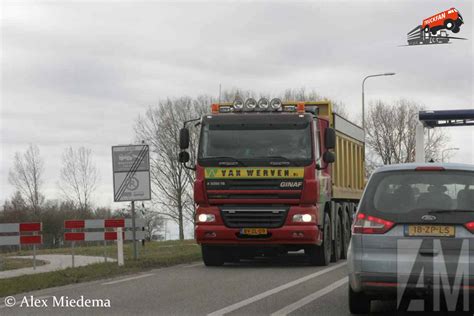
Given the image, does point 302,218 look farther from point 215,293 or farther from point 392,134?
point 392,134

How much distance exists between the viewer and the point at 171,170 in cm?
5600

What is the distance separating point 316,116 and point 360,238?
841 centimetres

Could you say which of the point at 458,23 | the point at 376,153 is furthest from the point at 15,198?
the point at 458,23

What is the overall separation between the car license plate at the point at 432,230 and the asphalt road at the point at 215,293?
1354 mm

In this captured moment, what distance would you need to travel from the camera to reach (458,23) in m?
44.9

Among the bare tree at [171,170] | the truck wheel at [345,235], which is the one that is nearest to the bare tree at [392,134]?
the bare tree at [171,170]

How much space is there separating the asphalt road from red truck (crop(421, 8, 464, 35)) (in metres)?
32.0

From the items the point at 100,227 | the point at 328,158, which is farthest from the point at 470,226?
the point at 100,227

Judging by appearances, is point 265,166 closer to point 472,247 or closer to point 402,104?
point 472,247

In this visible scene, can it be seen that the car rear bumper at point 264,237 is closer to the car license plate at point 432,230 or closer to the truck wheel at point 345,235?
the truck wheel at point 345,235

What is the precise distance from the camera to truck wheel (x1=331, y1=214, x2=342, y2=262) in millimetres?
17797

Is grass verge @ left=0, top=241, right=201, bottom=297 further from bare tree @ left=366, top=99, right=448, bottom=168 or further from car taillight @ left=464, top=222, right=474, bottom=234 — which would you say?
bare tree @ left=366, top=99, right=448, bottom=168

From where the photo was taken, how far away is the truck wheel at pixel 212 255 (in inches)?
650

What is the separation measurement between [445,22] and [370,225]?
3913 centimetres
